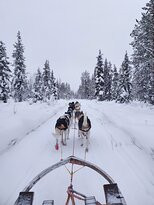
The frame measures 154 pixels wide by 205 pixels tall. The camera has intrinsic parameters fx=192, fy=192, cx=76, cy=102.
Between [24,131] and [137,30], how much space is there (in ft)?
51.3

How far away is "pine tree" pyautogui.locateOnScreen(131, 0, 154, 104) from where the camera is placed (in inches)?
683

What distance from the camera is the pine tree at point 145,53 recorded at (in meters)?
17.3

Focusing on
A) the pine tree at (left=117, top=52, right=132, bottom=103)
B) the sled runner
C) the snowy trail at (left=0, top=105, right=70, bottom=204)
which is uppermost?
the pine tree at (left=117, top=52, right=132, bottom=103)

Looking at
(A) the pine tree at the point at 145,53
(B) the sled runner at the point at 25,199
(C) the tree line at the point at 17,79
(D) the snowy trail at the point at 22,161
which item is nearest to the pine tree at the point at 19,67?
(C) the tree line at the point at 17,79

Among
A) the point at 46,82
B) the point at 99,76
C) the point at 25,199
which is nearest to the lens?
the point at 25,199

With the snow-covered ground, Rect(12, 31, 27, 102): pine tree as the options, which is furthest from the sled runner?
Rect(12, 31, 27, 102): pine tree

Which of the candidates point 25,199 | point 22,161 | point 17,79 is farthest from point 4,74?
point 25,199

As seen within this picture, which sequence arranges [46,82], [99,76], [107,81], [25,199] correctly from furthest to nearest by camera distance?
[107,81], [46,82], [99,76], [25,199]

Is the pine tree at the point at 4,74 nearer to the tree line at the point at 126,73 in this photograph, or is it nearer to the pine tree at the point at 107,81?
the tree line at the point at 126,73

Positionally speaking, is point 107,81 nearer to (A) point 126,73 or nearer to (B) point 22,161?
(A) point 126,73

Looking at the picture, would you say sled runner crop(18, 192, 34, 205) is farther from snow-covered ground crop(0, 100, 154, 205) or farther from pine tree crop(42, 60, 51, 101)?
pine tree crop(42, 60, 51, 101)

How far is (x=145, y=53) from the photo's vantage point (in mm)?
18672

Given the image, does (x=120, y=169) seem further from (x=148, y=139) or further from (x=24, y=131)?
(x=24, y=131)

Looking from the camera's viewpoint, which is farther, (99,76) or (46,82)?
(46,82)
